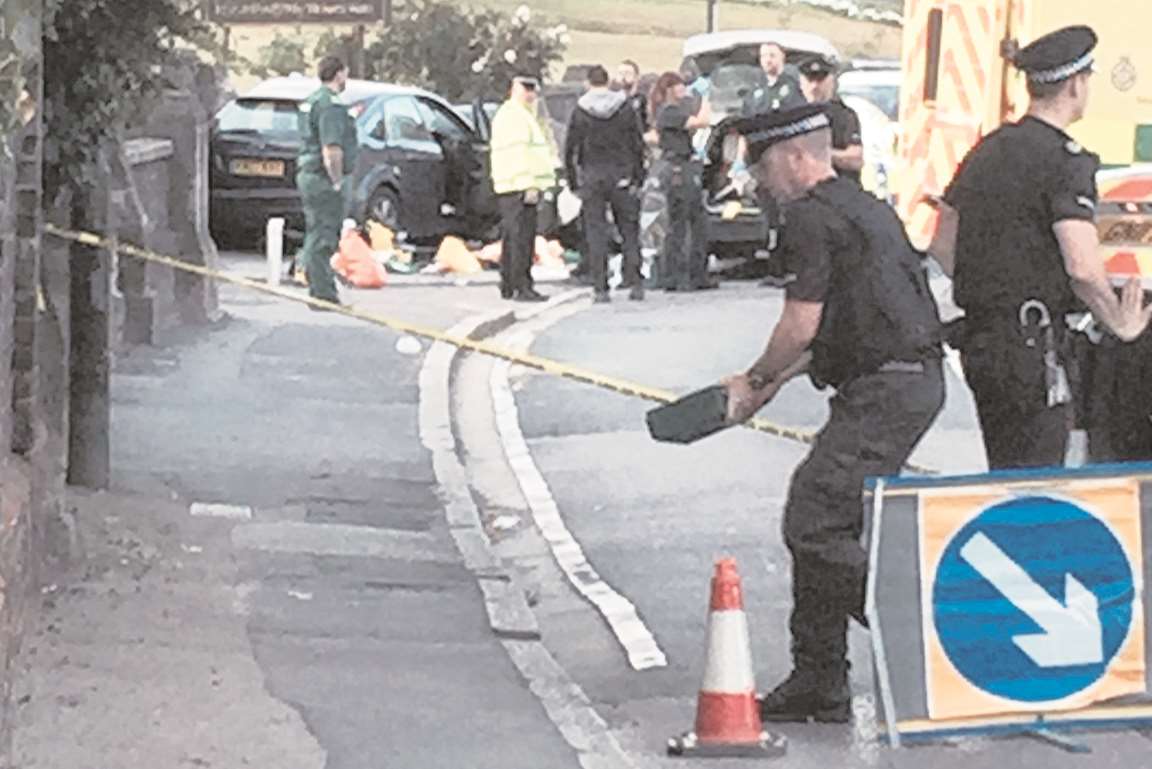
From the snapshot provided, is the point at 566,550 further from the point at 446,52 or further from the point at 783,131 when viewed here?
the point at 446,52

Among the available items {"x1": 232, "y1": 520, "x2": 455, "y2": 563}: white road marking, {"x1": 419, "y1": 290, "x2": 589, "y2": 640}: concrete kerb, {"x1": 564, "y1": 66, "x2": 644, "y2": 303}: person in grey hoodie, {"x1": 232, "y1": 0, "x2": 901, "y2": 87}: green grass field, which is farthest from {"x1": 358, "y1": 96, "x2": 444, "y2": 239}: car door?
{"x1": 232, "y1": 0, "x2": 901, "y2": 87}: green grass field

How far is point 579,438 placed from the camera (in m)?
13.5

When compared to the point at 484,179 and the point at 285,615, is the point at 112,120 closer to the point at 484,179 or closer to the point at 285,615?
A: the point at 285,615

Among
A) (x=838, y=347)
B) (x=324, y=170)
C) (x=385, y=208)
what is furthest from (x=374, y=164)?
(x=838, y=347)

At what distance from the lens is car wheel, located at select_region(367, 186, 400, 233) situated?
25.0 m

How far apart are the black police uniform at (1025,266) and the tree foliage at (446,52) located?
31.0m

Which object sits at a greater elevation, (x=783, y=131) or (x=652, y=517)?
(x=783, y=131)

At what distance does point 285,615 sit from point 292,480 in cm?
293

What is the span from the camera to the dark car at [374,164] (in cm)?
2469

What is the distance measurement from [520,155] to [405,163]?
553 cm

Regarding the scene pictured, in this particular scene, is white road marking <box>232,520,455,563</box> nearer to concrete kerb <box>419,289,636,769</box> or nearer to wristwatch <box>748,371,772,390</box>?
concrete kerb <box>419,289,636,769</box>

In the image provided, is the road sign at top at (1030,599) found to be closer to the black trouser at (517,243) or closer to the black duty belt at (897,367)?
the black duty belt at (897,367)

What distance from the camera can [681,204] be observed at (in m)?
21.0

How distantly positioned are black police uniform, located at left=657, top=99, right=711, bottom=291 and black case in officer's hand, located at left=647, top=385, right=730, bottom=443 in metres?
13.5
